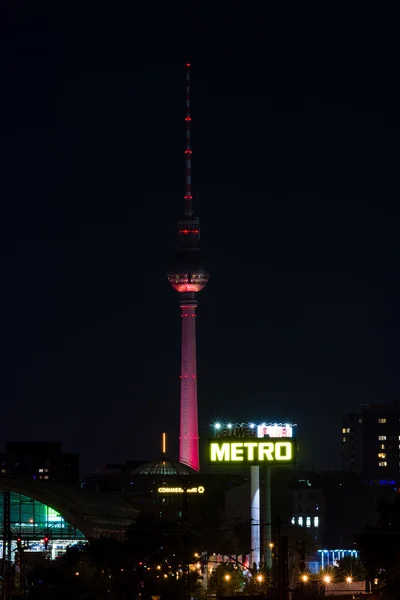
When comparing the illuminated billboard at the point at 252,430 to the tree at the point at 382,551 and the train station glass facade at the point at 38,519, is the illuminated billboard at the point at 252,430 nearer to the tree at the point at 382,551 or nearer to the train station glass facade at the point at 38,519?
the train station glass facade at the point at 38,519

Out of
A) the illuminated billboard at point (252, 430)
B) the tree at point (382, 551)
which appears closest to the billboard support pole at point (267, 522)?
A: the illuminated billboard at point (252, 430)

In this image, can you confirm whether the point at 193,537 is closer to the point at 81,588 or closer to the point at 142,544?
the point at 142,544

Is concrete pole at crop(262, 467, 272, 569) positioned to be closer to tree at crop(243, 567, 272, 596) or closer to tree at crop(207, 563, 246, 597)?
tree at crop(207, 563, 246, 597)

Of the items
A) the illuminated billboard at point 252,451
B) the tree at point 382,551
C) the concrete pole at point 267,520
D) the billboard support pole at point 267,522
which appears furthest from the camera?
the illuminated billboard at point 252,451

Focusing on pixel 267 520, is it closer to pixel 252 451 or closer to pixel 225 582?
pixel 252 451

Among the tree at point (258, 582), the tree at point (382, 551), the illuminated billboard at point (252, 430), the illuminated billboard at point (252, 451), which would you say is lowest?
the tree at point (258, 582)

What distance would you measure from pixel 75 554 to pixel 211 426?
3286 cm

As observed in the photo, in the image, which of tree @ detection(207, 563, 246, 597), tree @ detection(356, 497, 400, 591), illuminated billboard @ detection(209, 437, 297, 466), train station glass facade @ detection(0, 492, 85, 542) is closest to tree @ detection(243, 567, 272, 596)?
tree @ detection(207, 563, 246, 597)

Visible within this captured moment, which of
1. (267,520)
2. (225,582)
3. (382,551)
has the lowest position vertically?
(225,582)

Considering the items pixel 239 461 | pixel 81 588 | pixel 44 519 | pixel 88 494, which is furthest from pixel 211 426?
pixel 81 588

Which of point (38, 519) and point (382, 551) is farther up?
point (38, 519)

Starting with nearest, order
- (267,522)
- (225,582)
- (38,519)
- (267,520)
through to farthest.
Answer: (225,582), (267,522), (267,520), (38,519)

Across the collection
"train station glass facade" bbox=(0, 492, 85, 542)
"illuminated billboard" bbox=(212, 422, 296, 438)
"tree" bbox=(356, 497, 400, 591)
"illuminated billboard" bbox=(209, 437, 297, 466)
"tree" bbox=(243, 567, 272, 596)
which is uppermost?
"illuminated billboard" bbox=(212, 422, 296, 438)

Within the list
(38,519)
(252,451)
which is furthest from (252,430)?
(38,519)
